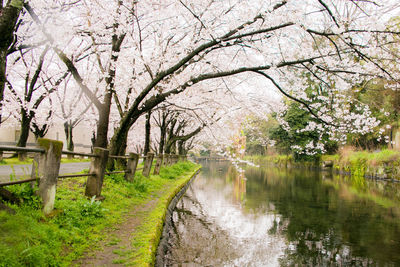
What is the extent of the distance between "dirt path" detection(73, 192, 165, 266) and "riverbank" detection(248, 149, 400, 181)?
18.0 metres

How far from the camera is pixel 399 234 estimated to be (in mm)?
6348

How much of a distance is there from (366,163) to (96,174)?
21.2 meters

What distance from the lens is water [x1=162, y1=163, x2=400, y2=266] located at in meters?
4.89

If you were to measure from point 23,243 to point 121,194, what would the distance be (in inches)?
165

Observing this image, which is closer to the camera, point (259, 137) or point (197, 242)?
point (197, 242)

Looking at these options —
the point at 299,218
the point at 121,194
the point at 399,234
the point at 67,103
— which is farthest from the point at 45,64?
the point at 399,234

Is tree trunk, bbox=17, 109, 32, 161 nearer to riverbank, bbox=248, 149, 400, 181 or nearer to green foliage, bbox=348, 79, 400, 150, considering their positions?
green foliage, bbox=348, 79, 400, 150

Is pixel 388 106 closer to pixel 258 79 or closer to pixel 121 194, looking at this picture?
pixel 258 79

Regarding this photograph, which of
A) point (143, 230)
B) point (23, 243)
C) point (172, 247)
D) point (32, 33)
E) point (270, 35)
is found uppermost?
point (32, 33)

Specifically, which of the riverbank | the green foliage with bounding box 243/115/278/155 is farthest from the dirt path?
the green foliage with bounding box 243/115/278/155

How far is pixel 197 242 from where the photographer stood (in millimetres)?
5648

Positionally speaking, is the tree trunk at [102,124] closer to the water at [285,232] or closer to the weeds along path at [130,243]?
the weeds along path at [130,243]

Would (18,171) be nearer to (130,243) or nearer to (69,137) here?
(130,243)

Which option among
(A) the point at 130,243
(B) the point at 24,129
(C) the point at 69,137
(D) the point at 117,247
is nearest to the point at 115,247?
(D) the point at 117,247
